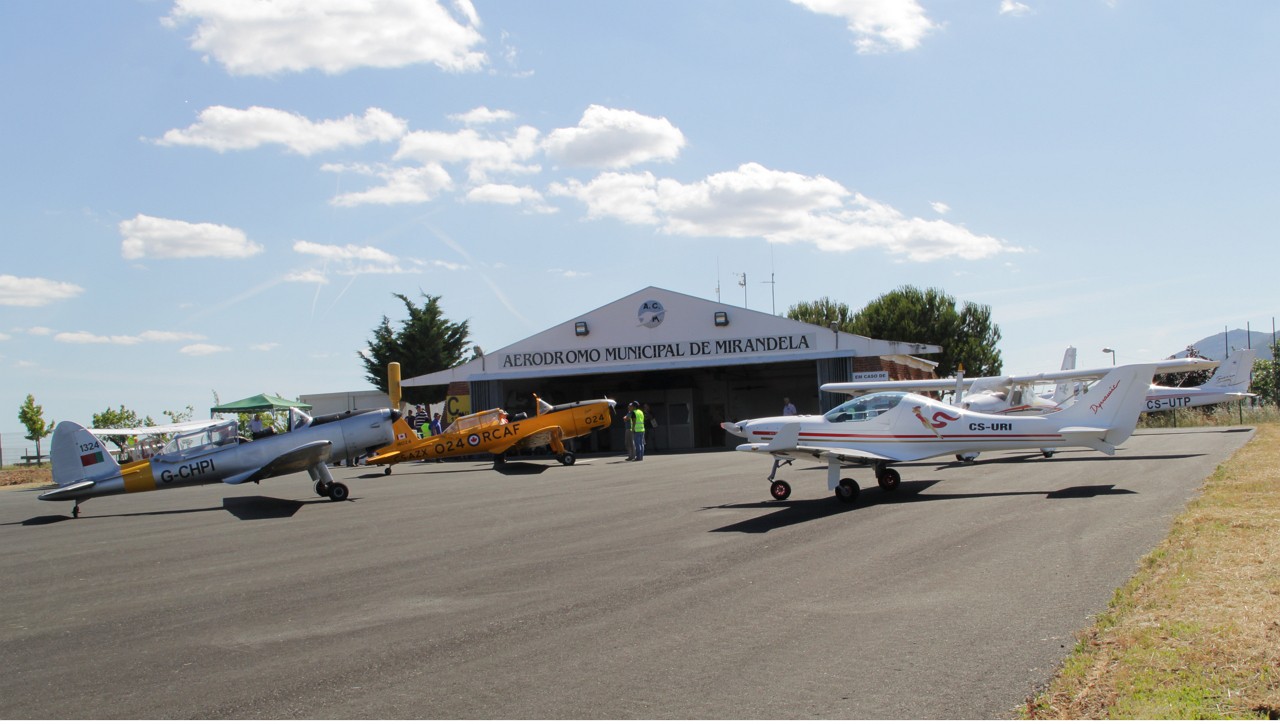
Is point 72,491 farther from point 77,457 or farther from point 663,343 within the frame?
point 663,343

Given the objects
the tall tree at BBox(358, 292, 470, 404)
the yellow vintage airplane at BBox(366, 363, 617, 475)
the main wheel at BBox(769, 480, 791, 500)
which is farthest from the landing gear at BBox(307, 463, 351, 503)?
the tall tree at BBox(358, 292, 470, 404)

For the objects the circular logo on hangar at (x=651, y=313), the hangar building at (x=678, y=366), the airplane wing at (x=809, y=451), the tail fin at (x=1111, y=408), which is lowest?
the airplane wing at (x=809, y=451)

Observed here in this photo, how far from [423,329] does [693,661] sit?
5821 centimetres

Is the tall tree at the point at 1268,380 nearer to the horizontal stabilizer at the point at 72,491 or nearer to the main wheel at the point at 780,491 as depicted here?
the main wheel at the point at 780,491

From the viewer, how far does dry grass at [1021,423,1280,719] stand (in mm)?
4449

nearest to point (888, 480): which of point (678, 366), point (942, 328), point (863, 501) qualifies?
point (863, 501)

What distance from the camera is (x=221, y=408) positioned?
39656 mm

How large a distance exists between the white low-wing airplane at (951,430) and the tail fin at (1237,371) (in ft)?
62.8

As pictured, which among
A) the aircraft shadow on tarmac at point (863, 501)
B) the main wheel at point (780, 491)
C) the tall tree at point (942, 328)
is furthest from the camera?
the tall tree at point (942, 328)

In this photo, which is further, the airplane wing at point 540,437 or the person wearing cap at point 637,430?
the person wearing cap at point 637,430

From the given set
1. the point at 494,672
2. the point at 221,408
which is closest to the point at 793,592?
the point at 494,672

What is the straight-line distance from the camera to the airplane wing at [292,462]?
1691cm

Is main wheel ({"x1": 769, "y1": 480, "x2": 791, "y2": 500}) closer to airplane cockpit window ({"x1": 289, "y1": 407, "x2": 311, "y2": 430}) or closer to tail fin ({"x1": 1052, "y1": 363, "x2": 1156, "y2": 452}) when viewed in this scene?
tail fin ({"x1": 1052, "y1": 363, "x2": 1156, "y2": 452})

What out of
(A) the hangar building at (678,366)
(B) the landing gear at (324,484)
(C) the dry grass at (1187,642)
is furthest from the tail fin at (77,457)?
(A) the hangar building at (678,366)
